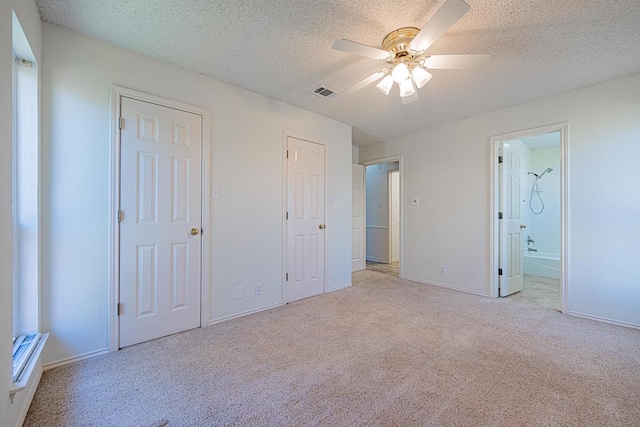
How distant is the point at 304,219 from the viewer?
3.47 metres

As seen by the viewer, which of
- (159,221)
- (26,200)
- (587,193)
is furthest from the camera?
(587,193)

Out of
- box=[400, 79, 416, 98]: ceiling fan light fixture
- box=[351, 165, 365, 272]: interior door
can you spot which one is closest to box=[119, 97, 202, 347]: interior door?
box=[400, 79, 416, 98]: ceiling fan light fixture

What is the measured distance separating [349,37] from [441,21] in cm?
75

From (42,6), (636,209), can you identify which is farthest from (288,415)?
(636,209)

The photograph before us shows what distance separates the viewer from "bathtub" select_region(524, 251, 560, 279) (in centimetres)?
462

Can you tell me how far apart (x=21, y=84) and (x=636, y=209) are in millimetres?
5051

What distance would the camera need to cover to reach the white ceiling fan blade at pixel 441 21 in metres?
1.34

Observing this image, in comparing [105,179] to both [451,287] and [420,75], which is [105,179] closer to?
→ [420,75]

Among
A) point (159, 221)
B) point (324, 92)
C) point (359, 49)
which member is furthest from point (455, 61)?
point (159, 221)

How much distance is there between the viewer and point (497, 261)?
3.47 m

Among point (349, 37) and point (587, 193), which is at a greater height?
point (349, 37)

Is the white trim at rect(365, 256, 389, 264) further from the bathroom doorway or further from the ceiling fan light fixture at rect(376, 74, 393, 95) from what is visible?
the ceiling fan light fixture at rect(376, 74, 393, 95)

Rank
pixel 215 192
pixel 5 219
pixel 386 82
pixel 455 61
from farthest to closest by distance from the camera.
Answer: pixel 215 192 → pixel 386 82 → pixel 455 61 → pixel 5 219

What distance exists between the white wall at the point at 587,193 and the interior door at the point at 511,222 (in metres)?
0.19
